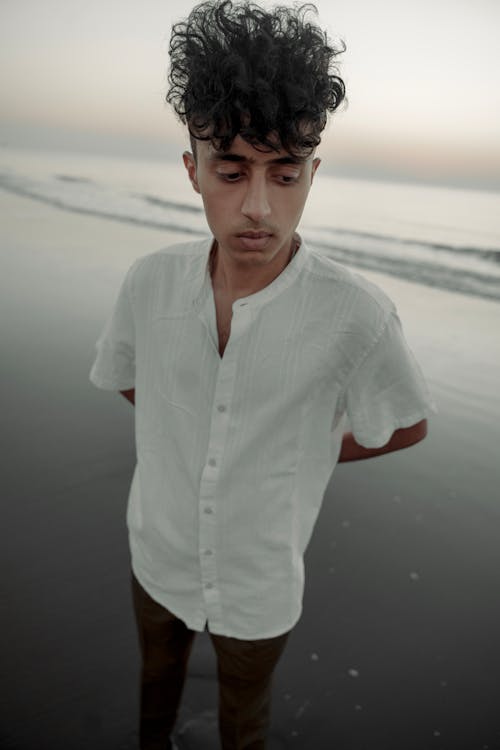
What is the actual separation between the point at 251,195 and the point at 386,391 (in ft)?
1.82

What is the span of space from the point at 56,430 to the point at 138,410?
2464mm

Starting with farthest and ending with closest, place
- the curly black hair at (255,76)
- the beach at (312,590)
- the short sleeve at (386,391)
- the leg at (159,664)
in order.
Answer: the beach at (312,590), the leg at (159,664), the short sleeve at (386,391), the curly black hair at (255,76)

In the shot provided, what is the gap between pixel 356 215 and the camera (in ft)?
43.1

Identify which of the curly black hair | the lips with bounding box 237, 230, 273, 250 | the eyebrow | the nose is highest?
the curly black hair

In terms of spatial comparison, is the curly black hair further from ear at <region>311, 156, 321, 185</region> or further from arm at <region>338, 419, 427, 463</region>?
arm at <region>338, 419, 427, 463</region>

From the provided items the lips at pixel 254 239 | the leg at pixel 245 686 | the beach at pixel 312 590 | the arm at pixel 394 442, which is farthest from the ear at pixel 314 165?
the beach at pixel 312 590

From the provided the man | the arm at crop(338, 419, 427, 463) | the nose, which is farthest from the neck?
the arm at crop(338, 419, 427, 463)

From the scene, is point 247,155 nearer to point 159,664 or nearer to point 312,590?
point 159,664

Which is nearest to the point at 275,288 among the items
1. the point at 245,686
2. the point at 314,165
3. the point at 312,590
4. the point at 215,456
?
the point at 314,165

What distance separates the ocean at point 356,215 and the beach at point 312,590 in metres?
4.63

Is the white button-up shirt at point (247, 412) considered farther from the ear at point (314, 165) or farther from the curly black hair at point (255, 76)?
the curly black hair at point (255, 76)

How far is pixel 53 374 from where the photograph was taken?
14.5ft

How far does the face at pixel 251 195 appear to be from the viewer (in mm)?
1183

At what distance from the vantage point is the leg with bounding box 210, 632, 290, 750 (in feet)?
5.11
